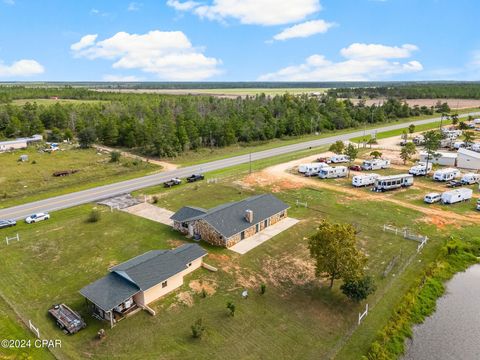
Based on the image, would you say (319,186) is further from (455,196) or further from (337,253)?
(337,253)

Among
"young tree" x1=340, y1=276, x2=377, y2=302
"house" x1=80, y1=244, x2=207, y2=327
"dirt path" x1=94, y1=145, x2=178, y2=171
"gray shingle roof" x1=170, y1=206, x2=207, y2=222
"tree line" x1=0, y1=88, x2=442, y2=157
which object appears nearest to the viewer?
"house" x1=80, y1=244, x2=207, y2=327

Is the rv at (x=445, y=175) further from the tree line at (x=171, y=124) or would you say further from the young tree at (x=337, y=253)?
the tree line at (x=171, y=124)

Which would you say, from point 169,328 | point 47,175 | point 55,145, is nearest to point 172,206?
point 169,328

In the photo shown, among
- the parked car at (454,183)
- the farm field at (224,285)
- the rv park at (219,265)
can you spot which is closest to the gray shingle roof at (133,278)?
the rv park at (219,265)

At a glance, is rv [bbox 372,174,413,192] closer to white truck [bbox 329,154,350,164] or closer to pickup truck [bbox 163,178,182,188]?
white truck [bbox 329,154,350,164]

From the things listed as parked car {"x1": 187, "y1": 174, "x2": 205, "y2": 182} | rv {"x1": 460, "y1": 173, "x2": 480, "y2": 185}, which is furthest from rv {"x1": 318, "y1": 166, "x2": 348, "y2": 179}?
parked car {"x1": 187, "y1": 174, "x2": 205, "y2": 182}

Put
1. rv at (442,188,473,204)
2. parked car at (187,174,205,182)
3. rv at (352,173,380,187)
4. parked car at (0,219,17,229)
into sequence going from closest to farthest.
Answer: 1. parked car at (0,219,17,229)
2. rv at (442,188,473,204)
3. rv at (352,173,380,187)
4. parked car at (187,174,205,182)

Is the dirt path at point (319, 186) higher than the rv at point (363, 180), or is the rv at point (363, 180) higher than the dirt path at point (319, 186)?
the rv at point (363, 180)
